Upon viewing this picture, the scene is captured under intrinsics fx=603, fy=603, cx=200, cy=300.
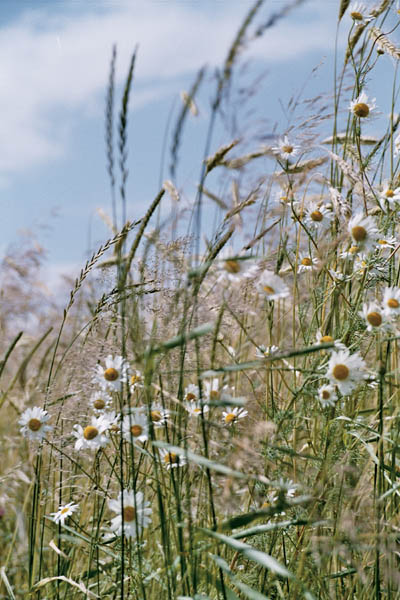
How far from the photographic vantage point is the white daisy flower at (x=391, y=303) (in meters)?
0.86

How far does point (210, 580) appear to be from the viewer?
924 millimetres

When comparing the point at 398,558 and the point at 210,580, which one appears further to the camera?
the point at 398,558

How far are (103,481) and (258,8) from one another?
80 cm

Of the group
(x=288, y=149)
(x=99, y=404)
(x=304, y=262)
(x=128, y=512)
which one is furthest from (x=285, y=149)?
(x=128, y=512)

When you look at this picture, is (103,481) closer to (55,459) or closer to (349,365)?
(55,459)

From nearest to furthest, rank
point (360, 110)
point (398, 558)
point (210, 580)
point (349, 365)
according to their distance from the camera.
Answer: point (349, 365) → point (210, 580) → point (398, 558) → point (360, 110)

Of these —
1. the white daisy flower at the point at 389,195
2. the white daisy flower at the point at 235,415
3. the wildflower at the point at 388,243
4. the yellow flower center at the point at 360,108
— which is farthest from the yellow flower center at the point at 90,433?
the yellow flower center at the point at 360,108

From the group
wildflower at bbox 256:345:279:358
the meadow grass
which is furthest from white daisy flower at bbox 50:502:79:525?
wildflower at bbox 256:345:279:358

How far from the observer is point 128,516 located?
0.82m

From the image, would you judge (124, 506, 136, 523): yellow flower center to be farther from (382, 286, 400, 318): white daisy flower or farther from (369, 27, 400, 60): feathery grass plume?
(369, 27, 400, 60): feathery grass plume

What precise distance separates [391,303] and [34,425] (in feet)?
2.07

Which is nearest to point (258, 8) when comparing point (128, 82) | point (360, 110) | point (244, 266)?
point (128, 82)

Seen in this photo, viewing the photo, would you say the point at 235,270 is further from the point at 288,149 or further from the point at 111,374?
the point at 288,149

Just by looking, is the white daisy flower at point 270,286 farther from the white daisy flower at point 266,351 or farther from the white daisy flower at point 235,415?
the white daisy flower at point 235,415
